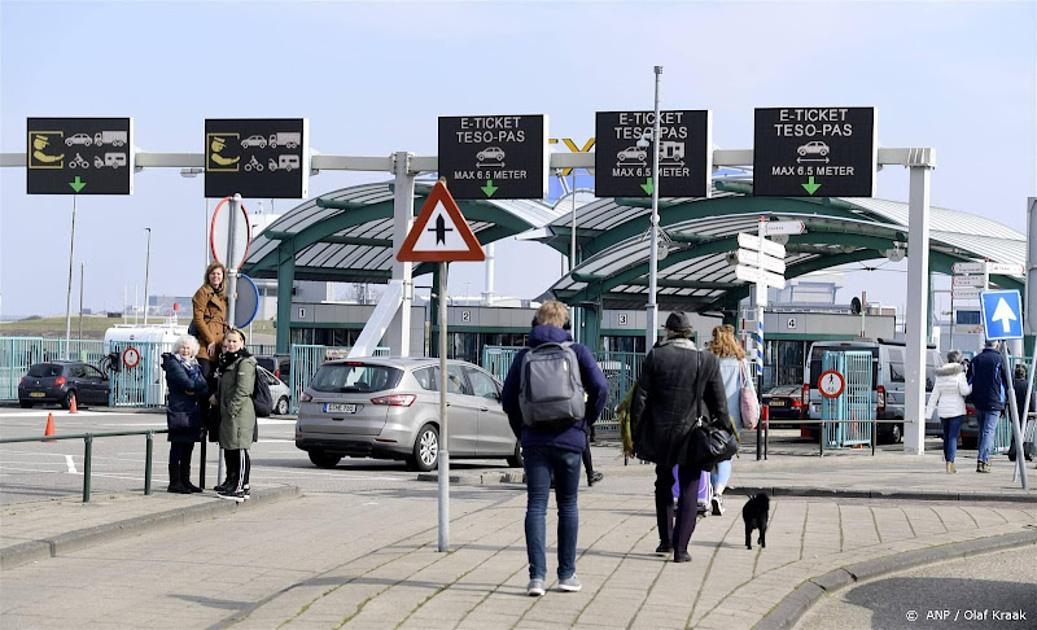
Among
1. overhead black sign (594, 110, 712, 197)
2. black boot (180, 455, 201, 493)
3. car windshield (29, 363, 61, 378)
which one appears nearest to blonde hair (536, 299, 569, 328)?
black boot (180, 455, 201, 493)

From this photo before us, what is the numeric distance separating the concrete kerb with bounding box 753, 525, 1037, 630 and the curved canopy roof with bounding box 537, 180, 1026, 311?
79.3ft

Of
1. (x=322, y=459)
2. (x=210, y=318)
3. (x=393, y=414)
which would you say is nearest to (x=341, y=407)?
(x=393, y=414)

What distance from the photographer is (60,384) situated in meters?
39.9

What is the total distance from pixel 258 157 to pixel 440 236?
19133mm

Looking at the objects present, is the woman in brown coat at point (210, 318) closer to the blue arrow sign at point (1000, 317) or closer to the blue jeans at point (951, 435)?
the blue arrow sign at point (1000, 317)

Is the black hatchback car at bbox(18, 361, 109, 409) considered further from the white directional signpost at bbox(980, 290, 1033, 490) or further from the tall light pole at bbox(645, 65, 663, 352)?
the white directional signpost at bbox(980, 290, 1033, 490)

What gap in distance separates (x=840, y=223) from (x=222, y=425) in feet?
87.5

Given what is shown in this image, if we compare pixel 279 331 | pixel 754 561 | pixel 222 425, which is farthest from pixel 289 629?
pixel 279 331

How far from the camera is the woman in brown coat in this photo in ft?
46.3

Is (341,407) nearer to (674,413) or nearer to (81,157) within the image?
(674,413)

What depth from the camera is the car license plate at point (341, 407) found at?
19.3 m

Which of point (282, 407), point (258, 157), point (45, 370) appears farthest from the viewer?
point (45, 370)

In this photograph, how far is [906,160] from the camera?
26688 millimetres

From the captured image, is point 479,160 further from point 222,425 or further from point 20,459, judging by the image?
point 222,425
